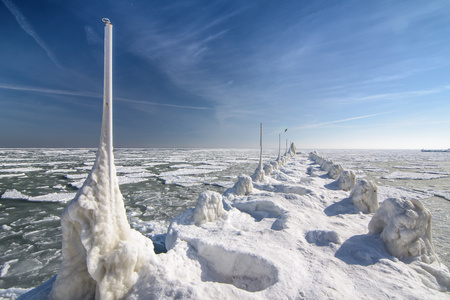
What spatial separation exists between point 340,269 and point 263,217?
2.69 meters

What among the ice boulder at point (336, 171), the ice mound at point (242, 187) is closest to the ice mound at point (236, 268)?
the ice mound at point (242, 187)

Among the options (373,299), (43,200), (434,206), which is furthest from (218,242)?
(434,206)

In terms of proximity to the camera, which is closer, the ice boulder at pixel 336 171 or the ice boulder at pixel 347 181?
the ice boulder at pixel 347 181

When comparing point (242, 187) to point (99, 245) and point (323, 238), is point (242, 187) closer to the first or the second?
point (323, 238)

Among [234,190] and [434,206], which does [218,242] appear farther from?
[434,206]

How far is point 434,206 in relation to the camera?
789 centimetres

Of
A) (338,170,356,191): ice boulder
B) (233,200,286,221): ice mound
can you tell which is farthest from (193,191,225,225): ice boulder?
(338,170,356,191): ice boulder

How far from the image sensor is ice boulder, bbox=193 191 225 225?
4617mm

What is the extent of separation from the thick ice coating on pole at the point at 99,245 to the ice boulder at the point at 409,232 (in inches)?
151

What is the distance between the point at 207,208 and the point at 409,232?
3.59 meters

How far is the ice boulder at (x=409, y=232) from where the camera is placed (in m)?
3.38

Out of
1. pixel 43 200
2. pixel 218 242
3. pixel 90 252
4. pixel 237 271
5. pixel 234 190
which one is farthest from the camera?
pixel 43 200

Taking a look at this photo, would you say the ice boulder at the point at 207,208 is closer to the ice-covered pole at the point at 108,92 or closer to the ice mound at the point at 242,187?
the ice-covered pole at the point at 108,92

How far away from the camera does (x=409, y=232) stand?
11.1 feet
